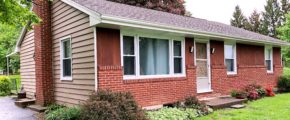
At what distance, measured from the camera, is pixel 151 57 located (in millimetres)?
8281

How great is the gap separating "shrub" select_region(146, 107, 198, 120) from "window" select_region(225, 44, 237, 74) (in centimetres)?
431

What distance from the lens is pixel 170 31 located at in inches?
317

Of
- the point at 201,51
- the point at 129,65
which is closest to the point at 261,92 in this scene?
the point at 201,51

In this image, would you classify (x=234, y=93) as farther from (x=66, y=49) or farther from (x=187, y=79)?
(x=66, y=49)

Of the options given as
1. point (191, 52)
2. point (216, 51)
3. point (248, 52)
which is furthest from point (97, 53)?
point (248, 52)

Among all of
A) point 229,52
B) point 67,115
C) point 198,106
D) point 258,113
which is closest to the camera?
point 67,115

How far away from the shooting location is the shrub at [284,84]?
13.2 m

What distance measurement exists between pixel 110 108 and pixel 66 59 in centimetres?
355

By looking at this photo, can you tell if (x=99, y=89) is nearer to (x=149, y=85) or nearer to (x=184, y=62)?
(x=149, y=85)

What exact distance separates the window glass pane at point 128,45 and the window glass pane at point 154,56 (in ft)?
1.18

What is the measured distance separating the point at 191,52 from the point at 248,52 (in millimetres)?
4289

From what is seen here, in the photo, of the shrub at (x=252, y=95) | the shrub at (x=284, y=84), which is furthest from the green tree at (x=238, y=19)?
the shrub at (x=252, y=95)

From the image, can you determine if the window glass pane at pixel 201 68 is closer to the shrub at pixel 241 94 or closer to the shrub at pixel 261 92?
the shrub at pixel 241 94

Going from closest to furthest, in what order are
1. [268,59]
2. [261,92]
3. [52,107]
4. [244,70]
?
[52,107], [261,92], [244,70], [268,59]
